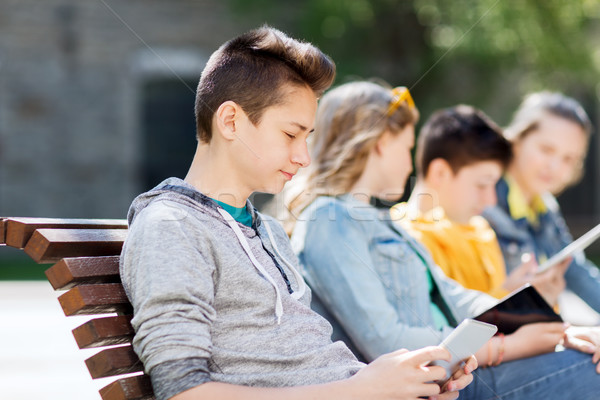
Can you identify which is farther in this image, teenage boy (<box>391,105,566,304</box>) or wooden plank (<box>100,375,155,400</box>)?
teenage boy (<box>391,105,566,304</box>)

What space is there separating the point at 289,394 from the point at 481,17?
307 inches

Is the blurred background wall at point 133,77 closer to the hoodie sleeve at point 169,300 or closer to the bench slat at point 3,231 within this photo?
the bench slat at point 3,231

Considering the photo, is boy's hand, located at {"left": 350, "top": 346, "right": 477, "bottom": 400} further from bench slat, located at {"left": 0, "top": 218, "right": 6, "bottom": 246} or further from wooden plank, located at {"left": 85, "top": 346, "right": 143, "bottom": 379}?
bench slat, located at {"left": 0, "top": 218, "right": 6, "bottom": 246}

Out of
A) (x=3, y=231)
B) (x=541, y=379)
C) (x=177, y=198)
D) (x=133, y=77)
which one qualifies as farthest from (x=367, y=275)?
(x=133, y=77)

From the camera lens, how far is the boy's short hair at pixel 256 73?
1.70m

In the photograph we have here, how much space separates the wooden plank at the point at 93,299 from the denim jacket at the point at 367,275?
2.46 ft

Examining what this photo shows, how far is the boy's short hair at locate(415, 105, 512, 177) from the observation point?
10.5 feet

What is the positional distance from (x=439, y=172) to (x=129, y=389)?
2098mm

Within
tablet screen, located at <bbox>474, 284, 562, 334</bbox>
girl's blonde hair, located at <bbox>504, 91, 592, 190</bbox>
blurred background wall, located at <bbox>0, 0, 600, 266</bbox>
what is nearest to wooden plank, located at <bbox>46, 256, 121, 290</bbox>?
tablet screen, located at <bbox>474, 284, 562, 334</bbox>

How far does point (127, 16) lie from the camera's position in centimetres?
1061

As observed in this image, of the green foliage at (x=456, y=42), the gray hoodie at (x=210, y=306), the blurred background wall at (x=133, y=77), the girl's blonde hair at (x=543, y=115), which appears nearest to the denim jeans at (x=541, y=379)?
the gray hoodie at (x=210, y=306)

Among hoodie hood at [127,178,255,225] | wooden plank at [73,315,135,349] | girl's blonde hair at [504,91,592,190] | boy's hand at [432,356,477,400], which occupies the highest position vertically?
girl's blonde hair at [504,91,592,190]

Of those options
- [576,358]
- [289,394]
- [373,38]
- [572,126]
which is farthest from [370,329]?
[373,38]

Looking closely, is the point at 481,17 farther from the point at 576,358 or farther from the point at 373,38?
the point at 576,358
